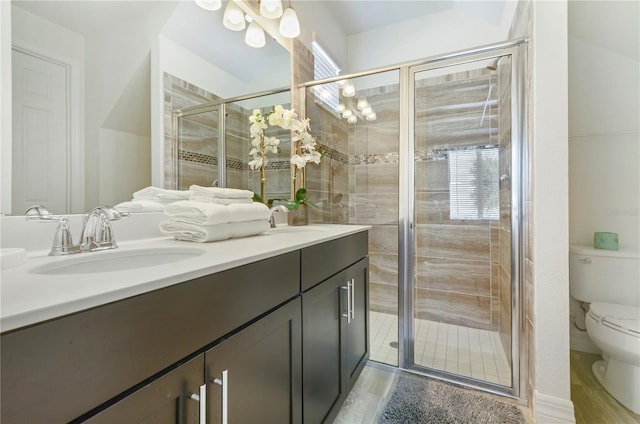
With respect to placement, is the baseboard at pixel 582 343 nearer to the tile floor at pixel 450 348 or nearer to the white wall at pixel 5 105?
the tile floor at pixel 450 348

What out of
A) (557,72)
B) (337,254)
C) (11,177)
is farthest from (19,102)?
(557,72)

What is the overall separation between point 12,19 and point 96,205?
524 mm

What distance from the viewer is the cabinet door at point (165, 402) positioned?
1.43ft

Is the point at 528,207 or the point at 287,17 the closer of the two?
the point at 528,207

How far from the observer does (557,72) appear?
1.25 meters

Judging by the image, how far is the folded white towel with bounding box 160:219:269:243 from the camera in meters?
0.96

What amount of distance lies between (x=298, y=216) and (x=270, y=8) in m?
1.21

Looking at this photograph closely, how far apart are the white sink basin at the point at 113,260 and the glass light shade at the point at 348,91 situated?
2059mm

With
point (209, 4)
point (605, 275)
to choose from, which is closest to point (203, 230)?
point (209, 4)

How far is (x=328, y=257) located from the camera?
115 centimetres

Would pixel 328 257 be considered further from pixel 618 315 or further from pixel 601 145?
pixel 601 145

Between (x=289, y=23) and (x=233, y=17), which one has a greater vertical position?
(x=289, y=23)

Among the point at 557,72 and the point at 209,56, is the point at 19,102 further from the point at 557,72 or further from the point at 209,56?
the point at 557,72

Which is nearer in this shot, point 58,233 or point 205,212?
point 58,233
